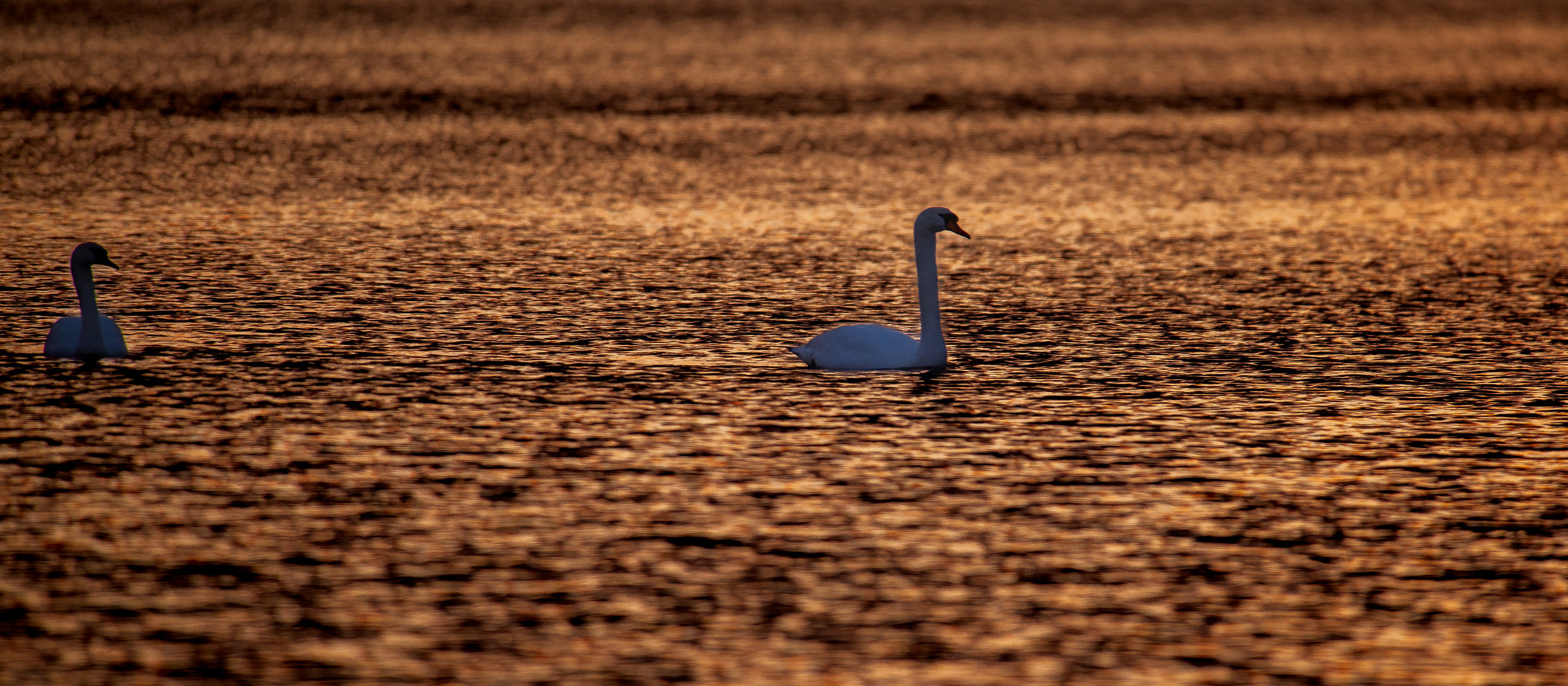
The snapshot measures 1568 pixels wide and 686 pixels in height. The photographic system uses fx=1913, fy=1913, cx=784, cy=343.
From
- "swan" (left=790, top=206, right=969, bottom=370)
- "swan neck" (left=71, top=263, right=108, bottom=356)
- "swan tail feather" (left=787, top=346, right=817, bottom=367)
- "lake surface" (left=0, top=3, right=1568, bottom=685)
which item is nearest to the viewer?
"lake surface" (left=0, top=3, right=1568, bottom=685)

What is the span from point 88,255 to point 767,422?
508 centimetres

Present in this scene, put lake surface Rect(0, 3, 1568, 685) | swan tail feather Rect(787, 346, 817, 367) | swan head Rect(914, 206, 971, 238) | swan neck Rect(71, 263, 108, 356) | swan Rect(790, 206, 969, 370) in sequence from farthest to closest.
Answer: swan head Rect(914, 206, 971, 238) < swan tail feather Rect(787, 346, 817, 367) < swan Rect(790, 206, 969, 370) < swan neck Rect(71, 263, 108, 356) < lake surface Rect(0, 3, 1568, 685)

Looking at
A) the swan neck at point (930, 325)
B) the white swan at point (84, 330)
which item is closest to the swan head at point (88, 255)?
the white swan at point (84, 330)

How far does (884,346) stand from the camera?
1299 centimetres

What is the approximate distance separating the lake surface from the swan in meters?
0.18

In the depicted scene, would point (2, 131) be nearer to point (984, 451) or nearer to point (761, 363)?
point (761, 363)

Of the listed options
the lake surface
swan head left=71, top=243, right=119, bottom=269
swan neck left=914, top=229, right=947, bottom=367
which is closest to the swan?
swan neck left=914, top=229, right=947, bottom=367

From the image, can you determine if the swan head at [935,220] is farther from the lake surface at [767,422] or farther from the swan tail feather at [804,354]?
the swan tail feather at [804,354]

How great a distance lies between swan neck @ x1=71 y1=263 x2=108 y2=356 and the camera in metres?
12.7

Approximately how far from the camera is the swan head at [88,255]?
42.7 ft

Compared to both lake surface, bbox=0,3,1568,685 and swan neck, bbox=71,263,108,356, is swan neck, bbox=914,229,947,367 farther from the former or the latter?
swan neck, bbox=71,263,108,356

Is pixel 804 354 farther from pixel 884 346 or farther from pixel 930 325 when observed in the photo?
pixel 930 325

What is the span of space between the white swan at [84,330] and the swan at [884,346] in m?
4.65

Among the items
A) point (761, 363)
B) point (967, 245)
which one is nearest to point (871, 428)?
point (761, 363)
